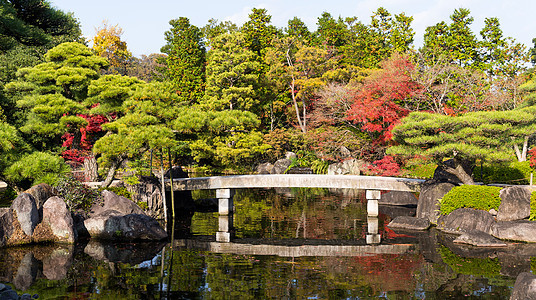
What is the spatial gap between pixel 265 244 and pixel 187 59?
3307cm

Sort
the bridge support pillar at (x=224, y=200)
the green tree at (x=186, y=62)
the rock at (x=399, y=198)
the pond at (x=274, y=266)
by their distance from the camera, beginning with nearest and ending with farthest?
the pond at (x=274, y=266) < the bridge support pillar at (x=224, y=200) < the rock at (x=399, y=198) < the green tree at (x=186, y=62)

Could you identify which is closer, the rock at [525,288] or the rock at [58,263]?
the rock at [525,288]

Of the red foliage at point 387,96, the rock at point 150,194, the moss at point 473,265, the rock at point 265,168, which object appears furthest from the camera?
the rock at point 265,168

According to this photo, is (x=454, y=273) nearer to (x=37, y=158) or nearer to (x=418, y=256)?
(x=418, y=256)

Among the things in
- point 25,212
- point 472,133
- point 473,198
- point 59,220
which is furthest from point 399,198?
point 25,212

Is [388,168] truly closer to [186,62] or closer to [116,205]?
Result: [116,205]

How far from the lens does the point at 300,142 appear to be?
41.3m

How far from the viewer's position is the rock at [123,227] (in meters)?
17.8

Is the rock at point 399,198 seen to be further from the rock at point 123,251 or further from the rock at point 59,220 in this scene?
the rock at point 59,220

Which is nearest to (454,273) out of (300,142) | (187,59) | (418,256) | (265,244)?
(418,256)

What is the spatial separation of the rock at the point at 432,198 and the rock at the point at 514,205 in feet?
7.72

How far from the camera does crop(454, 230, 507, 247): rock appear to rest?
17.0 meters

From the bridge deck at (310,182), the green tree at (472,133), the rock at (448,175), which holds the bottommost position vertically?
the bridge deck at (310,182)

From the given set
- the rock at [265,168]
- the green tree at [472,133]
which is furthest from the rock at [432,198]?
the rock at [265,168]
